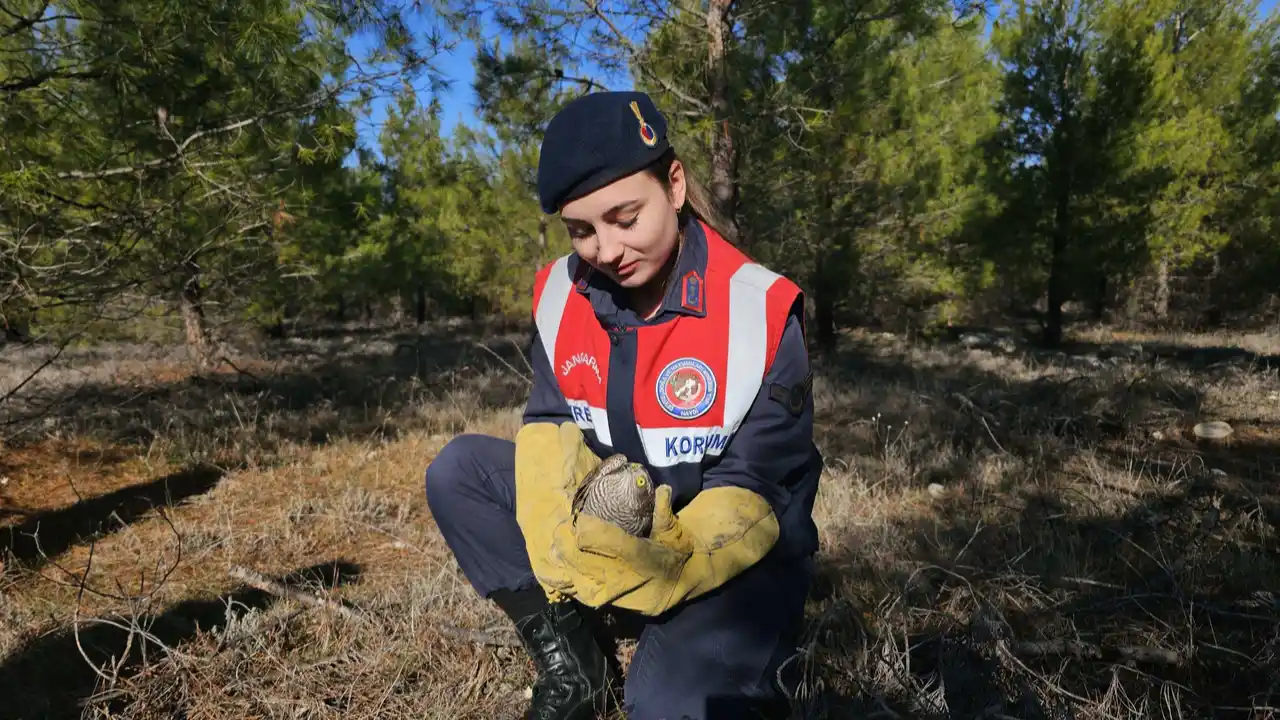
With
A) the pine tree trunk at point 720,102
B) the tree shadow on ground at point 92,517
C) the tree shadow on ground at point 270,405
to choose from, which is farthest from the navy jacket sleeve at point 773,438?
the pine tree trunk at point 720,102

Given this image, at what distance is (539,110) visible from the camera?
576cm

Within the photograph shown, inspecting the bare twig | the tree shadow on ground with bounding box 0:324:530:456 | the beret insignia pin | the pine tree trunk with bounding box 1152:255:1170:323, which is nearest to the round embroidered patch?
the beret insignia pin

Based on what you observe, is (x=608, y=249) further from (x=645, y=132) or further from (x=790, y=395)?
(x=790, y=395)

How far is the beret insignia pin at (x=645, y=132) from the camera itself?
1447 mm

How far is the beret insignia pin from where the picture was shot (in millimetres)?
1447

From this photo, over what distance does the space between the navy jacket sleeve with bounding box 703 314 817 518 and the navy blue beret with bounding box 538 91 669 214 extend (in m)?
0.51

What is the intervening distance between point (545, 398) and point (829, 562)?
1.42 meters

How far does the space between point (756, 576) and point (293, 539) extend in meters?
2.39

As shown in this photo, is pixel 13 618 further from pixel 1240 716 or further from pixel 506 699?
pixel 1240 716

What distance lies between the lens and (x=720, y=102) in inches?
201

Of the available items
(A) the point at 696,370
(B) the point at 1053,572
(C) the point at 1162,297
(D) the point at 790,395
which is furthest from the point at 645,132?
(C) the point at 1162,297

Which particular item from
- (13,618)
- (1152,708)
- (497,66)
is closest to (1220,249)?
(497,66)

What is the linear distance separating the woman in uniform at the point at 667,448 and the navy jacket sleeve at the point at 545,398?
0.08 metres

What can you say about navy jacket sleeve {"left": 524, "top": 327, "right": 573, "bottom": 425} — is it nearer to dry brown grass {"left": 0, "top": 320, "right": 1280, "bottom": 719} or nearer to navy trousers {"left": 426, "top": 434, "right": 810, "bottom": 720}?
navy trousers {"left": 426, "top": 434, "right": 810, "bottom": 720}
